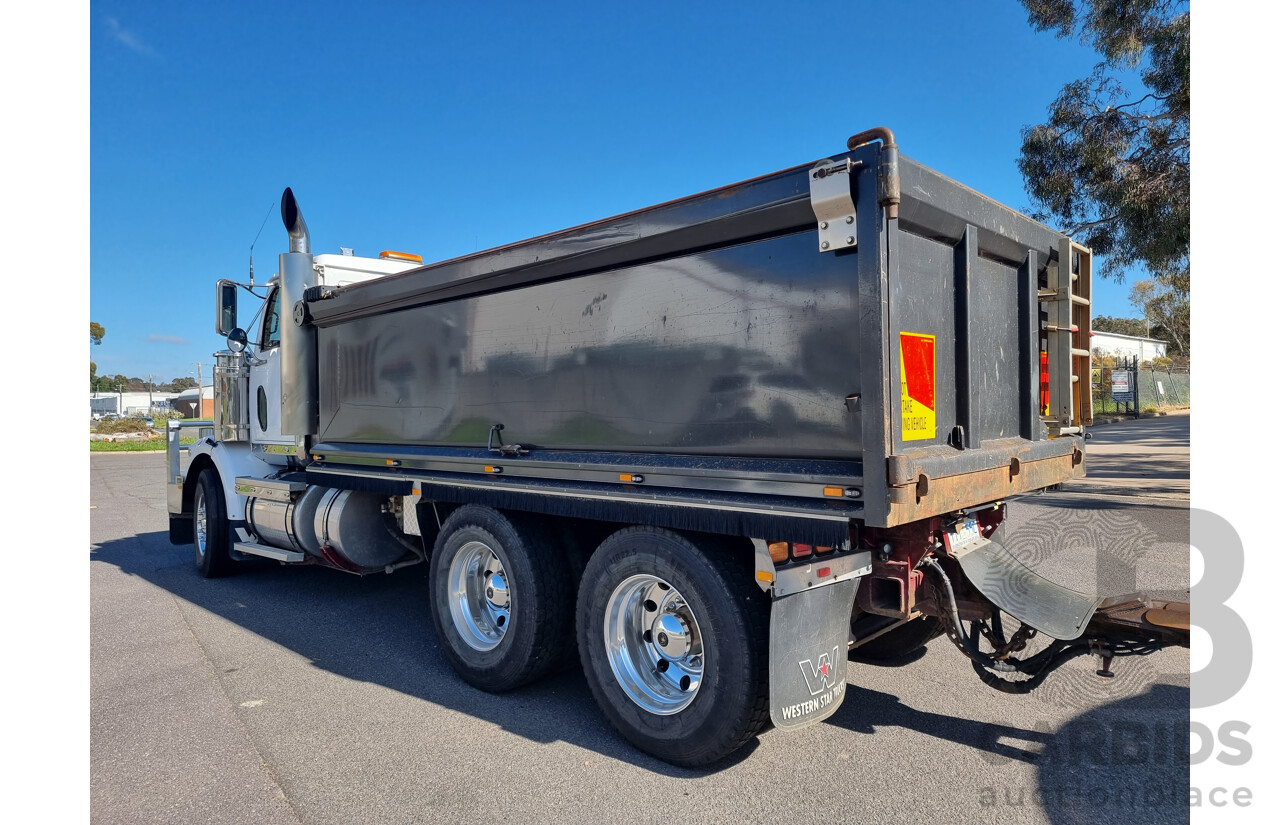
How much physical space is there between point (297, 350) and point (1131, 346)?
222ft

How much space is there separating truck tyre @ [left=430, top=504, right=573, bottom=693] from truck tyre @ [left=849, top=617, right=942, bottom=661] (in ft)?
6.45

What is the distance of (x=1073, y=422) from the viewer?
15.9 ft

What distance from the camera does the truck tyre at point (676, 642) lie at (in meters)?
3.50

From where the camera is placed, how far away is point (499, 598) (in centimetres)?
502

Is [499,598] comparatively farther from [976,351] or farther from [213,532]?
[213,532]

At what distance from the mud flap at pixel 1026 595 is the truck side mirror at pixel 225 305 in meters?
7.35

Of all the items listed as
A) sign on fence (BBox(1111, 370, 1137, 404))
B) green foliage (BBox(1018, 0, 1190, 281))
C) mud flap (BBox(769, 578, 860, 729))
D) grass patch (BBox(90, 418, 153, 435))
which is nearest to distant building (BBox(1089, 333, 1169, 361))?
sign on fence (BBox(1111, 370, 1137, 404))

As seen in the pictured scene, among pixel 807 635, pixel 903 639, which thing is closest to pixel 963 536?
pixel 807 635

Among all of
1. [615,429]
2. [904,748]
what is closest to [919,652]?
[904,748]

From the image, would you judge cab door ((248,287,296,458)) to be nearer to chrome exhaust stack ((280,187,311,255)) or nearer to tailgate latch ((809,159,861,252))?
chrome exhaust stack ((280,187,311,255))

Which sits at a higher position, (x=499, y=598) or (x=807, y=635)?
(x=807, y=635)

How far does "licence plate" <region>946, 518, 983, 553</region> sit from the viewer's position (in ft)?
12.2

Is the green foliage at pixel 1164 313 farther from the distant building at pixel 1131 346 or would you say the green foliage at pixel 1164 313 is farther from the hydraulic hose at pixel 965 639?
the hydraulic hose at pixel 965 639

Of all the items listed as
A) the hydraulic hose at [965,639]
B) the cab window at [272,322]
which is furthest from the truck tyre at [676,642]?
the cab window at [272,322]
